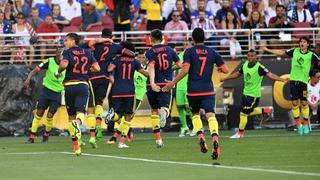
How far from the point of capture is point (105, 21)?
32.5 meters

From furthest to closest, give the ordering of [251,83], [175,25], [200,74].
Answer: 1. [175,25]
2. [251,83]
3. [200,74]

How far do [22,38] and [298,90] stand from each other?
8.77 metres

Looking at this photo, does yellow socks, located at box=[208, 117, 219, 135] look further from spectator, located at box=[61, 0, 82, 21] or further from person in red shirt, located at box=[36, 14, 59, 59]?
spectator, located at box=[61, 0, 82, 21]

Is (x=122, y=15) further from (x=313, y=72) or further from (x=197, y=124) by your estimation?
(x=197, y=124)

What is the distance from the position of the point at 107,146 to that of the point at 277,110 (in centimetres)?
1005

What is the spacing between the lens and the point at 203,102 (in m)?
19.2

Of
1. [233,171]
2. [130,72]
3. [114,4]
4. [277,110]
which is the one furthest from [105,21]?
[233,171]

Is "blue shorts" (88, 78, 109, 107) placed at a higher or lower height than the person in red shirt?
lower

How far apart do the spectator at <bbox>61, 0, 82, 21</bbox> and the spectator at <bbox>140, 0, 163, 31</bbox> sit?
231cm

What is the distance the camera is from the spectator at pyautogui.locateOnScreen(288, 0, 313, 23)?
3397cm

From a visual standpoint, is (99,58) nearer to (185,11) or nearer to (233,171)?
(185,11)

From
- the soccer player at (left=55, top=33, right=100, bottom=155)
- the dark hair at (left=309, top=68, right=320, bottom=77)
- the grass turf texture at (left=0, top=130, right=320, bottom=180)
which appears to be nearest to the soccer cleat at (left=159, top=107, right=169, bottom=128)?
the grass turf texture at (left=0, top=130, right=320, bottom=180)

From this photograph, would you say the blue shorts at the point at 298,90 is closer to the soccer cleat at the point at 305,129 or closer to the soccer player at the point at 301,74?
the soccer player at the point at 301,74

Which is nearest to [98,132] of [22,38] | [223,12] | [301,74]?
[301,74]
